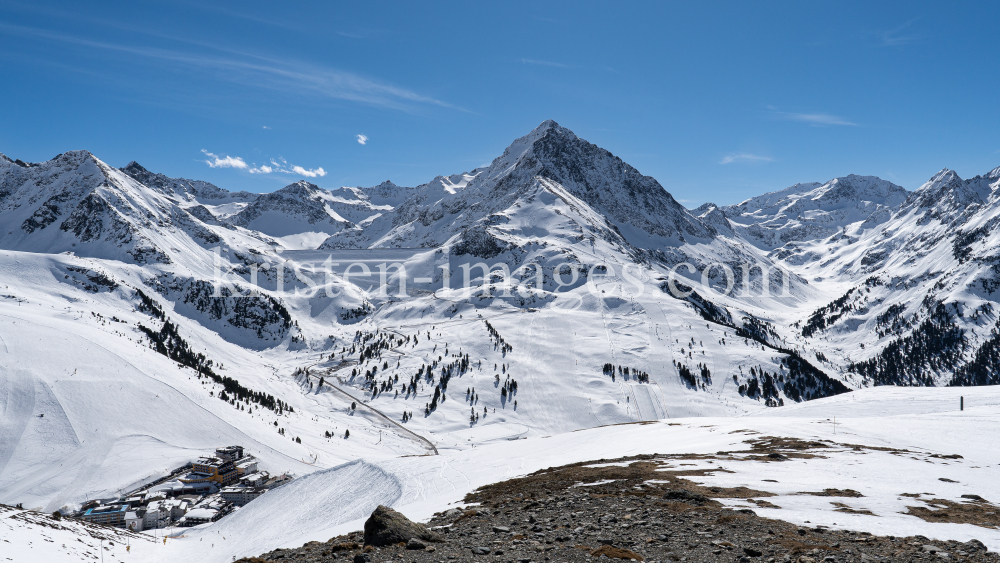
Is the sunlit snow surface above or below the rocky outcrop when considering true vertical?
below

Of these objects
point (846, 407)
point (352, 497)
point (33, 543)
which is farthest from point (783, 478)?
point (846, 407)

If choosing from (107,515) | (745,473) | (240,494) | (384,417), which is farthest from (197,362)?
(745,473)

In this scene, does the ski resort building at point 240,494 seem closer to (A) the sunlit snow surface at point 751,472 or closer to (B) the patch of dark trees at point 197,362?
(A) the sunlit snow surface at point 751,472

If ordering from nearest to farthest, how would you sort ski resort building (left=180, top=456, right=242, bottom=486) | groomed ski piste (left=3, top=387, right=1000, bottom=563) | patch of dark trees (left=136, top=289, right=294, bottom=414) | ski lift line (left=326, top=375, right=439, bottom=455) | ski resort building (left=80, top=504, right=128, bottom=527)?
groomed ski piste (left=3, top=387, right=1000, bottom=563) < ski resort building (left=80, top=504, right=128, bottom=527) < ski resort building (left=180, top=456, right=242, bottom=486) < ski lift line (left=326, top=375, right=439, bottom=455) < patch of dark trees (left=136, top=289, right=294, bottom=414)

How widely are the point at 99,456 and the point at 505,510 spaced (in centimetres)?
8904

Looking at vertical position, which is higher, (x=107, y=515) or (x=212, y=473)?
(x=212, y=473)

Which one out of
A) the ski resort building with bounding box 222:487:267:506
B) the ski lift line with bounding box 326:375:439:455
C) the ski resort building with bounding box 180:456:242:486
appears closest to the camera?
the ski resort building with bounding box 222:487:267:506

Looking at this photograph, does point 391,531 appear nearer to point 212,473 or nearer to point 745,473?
point 745,473

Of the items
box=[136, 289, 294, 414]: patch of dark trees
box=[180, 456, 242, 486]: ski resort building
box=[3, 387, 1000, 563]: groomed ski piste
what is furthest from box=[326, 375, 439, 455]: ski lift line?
box=[3, 387, 1000, 563]: groomed ski piste

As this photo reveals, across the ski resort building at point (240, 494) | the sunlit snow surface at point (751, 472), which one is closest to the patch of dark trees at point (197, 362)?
the ski resort building at point (240, 494)

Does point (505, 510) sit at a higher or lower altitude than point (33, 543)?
higher

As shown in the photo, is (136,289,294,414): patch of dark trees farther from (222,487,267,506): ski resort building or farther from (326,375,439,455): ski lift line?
(222,487,267,506): ski resort building

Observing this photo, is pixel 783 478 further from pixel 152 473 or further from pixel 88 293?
pixel 88 293

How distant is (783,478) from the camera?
2233cm
